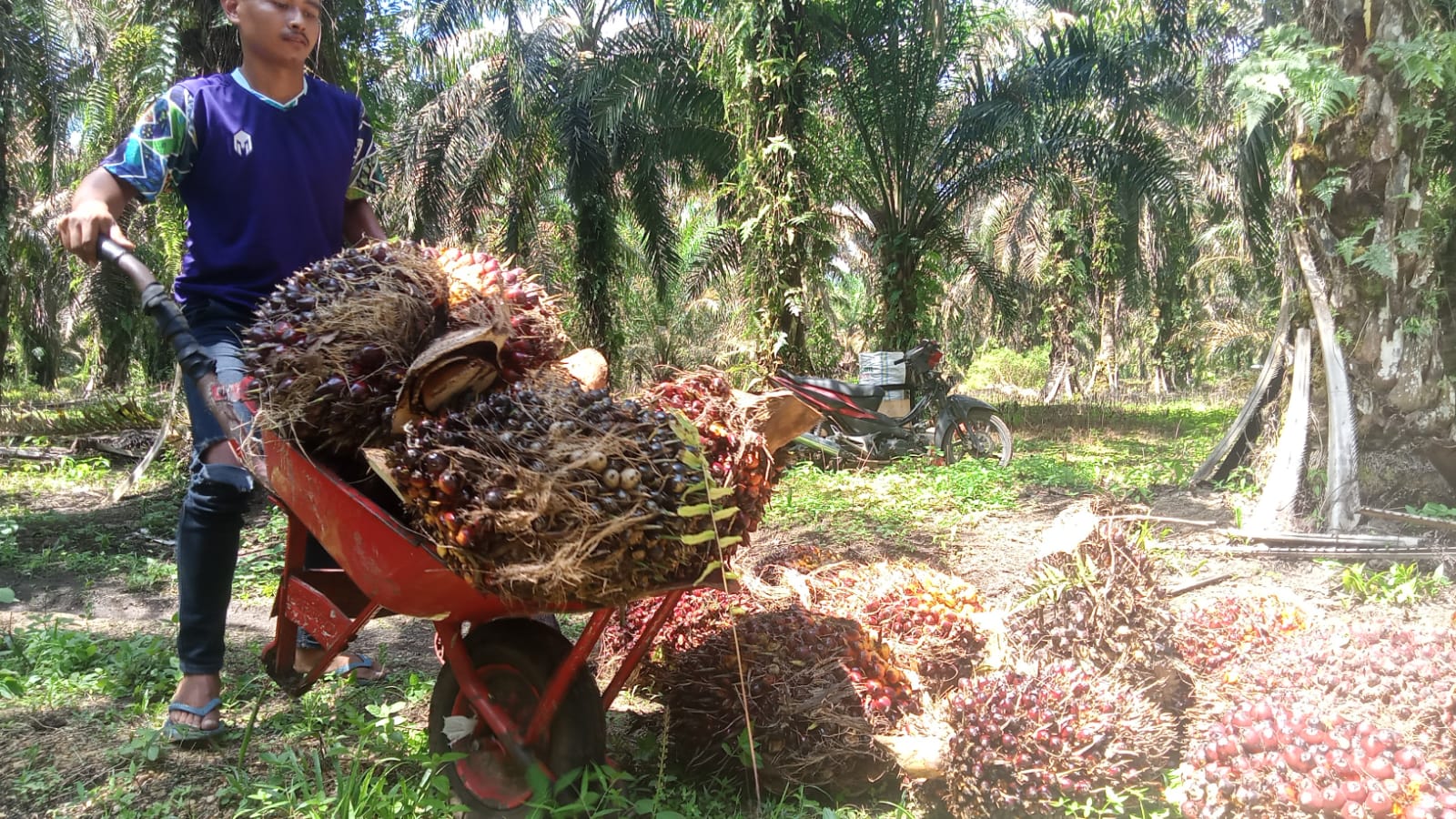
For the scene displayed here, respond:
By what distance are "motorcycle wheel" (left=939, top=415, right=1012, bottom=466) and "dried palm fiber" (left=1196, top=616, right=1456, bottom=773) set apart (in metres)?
5.18

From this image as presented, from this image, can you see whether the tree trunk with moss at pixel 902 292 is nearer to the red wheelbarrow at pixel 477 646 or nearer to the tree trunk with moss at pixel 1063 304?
the tree trunk with moss at pixel 1063 304

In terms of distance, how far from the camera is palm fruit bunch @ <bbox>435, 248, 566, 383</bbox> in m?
2.00

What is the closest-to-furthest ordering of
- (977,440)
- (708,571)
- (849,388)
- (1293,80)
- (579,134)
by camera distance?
(708,571) → (1293,80) → (849,388) → (977,440) → (579,134)

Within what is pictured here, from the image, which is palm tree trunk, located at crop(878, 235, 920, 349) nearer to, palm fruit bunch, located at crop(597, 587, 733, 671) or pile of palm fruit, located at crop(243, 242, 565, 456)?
palm fruit bunch, located at crop(597, 587, 733, 671)

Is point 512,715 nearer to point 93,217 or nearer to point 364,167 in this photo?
point 93,217

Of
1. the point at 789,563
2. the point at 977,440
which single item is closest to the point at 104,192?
the point at 789,563

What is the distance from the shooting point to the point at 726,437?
1776 millimetres

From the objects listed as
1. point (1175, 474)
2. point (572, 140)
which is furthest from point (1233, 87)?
point (572, 140)

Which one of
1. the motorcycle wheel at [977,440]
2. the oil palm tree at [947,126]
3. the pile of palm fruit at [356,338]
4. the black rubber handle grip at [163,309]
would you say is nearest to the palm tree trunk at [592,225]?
the oil palm tree at [947,126]

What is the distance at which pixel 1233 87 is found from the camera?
399 centimetres

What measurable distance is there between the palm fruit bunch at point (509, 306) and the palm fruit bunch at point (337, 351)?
0.09 metres

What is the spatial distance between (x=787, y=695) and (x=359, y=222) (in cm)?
183

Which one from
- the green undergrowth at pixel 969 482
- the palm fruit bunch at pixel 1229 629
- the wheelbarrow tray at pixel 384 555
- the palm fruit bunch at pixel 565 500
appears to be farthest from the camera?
the green undergrowth at pixel 969 482

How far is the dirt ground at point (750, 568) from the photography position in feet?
7.65
